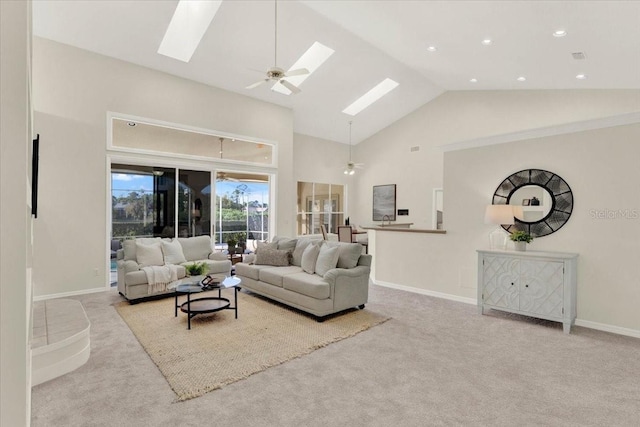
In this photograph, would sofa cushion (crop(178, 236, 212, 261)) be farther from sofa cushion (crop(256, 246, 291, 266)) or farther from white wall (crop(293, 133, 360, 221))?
white wall (crop(293, 133, 360, 221))

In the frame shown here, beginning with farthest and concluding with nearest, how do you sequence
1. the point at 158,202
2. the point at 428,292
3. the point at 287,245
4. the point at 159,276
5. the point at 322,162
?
1. the point at 322,162
2. the point at 158,202
3. the point at 287,245
4. the point at 428,292
5. the point at 159,276

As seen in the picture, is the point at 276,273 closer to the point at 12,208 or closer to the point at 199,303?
the point at 199,303

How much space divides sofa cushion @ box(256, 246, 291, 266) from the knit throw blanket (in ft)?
4.36

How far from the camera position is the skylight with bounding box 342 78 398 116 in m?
8.00

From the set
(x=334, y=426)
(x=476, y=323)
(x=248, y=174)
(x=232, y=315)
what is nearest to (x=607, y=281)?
(x=476, y=323)

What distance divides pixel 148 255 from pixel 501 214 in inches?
207

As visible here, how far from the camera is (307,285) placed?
4.13m

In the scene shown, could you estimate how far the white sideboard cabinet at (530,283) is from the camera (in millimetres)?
3725

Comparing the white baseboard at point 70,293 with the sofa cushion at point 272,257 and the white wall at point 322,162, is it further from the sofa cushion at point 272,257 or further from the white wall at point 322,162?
the white wall at point 322,162

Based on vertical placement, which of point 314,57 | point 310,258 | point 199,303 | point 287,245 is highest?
point 314,57

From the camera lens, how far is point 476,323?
4020 mm

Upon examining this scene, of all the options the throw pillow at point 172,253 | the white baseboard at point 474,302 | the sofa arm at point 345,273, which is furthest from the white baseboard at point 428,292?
the throw pillow at point 172,253

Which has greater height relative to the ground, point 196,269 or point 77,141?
point 77,141

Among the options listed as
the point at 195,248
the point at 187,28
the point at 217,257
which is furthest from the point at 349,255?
the point at 187,28
